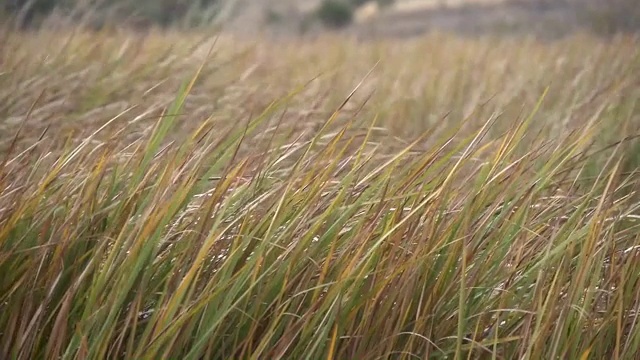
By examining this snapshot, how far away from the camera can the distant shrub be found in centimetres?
937

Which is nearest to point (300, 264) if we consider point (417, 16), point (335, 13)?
point (417, 16)

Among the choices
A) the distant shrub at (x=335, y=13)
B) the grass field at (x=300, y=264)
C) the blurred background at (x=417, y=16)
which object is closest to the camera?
the grass field at (x=300, y=264)

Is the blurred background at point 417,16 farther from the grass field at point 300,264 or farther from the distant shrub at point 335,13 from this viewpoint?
the grass field at point 300,264

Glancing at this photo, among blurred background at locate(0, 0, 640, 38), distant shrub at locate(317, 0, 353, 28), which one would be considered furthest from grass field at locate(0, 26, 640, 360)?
distant shrub at locate(317, 0, 353, 28)

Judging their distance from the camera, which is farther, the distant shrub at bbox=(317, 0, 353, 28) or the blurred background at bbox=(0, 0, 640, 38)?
the distant shrub at bbox=(317, 0, 353, 28)

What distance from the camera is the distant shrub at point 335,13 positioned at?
937cm

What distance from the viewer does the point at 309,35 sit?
7152 mm

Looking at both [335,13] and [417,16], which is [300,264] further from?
[335,13]

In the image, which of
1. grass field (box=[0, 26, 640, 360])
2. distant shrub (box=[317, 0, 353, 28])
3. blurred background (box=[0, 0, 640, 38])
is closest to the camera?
grass field (box=[0, 26, 640, 360])

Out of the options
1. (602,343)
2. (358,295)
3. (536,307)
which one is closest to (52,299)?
(358,295)

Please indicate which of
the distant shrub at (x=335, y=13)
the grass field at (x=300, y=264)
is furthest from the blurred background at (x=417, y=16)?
the grass field at (x=300, y=264)

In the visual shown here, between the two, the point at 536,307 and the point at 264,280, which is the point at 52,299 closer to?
the point at 264,280

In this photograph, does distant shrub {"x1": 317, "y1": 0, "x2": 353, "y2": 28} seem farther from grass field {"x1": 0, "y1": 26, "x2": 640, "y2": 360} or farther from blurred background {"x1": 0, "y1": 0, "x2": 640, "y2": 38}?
grass field {"x1": 0, "y1": 26, "x2": 640, "y2": 360}

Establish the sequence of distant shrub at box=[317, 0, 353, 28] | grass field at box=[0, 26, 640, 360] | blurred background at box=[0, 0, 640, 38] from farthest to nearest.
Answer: distant shrub at box=[317, 0, 353, 28], blurred background at box=[0, 0, 640, 38], grass field at box=[0, 26, 640, 360]
